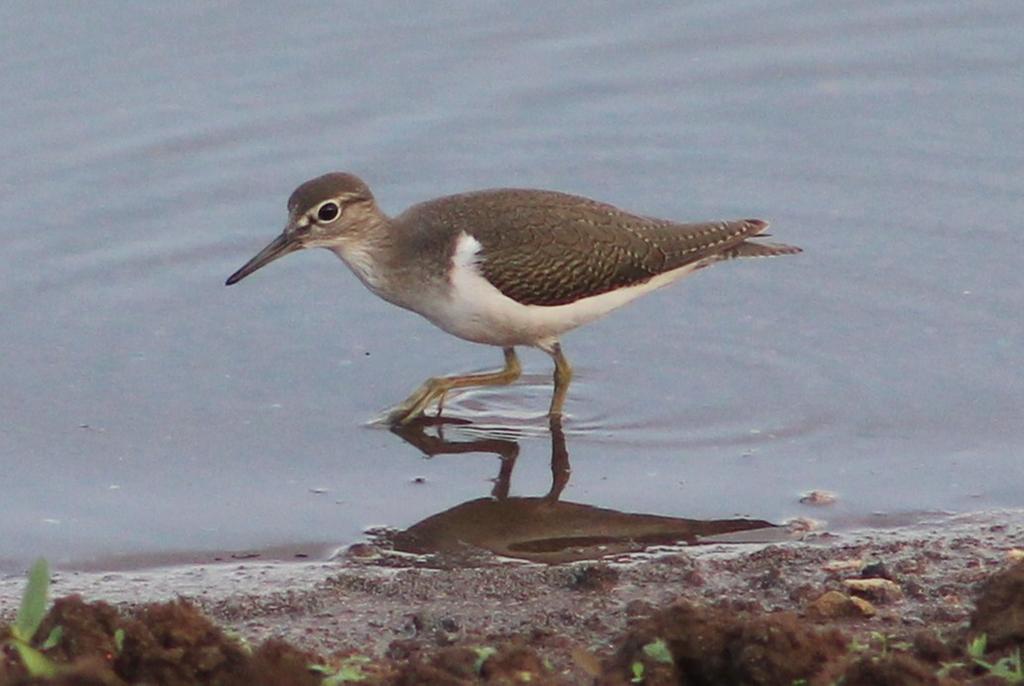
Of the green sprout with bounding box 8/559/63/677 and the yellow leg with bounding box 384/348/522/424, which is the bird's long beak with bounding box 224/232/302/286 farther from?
the green sprout with bounding box 8/559/63/677

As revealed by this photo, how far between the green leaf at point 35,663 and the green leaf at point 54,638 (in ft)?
0.93

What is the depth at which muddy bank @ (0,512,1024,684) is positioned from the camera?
477cm

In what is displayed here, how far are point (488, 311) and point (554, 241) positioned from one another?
0.50 metres

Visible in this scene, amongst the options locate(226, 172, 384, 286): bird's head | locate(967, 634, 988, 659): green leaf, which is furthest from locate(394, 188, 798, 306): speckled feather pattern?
locate(967, 634, 988, 659): green leaf

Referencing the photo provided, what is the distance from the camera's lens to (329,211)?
9016 mm

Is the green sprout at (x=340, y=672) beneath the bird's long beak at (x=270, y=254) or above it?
beneath

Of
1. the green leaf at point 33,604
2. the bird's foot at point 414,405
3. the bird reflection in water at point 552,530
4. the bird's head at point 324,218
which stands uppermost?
the bird's head at point 324,218

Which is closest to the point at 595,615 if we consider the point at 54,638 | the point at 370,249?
the point at 54,638

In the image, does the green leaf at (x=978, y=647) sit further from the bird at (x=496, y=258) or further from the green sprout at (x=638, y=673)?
the bird at (x=496, y=258)

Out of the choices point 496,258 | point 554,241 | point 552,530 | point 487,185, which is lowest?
point 552,530

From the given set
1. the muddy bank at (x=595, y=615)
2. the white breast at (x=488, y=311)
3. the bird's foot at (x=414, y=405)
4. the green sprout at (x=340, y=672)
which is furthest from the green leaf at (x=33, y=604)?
the white breast at (x=488, y=311)

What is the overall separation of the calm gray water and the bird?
15.1 inches

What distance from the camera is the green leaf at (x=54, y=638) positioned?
15.7ft

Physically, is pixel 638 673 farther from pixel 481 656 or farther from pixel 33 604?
pixel 33 604
